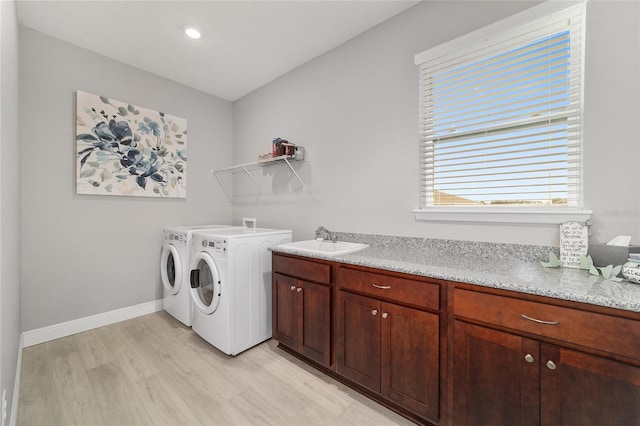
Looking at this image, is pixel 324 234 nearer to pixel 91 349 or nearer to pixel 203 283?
pixel 203 283

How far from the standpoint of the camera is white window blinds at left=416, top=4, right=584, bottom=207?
1.41 meters

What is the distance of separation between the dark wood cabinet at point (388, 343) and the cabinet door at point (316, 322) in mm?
93

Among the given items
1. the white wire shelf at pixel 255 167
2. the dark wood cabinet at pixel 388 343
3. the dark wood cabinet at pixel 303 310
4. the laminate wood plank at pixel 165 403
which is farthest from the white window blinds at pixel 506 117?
the laminate wood plank at pixel 165 403

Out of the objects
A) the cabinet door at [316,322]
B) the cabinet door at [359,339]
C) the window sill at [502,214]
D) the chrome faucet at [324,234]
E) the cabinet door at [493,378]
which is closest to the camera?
the cabinet door at [493,378]

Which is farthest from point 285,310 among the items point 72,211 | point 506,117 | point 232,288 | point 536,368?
point 72,211

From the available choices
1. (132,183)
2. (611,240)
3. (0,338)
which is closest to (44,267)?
(132,183)

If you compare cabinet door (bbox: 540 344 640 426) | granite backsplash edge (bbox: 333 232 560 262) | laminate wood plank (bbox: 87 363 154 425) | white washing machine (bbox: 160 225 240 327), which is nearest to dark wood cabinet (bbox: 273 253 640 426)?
cabinet door (bbox: 540 344 640 426)

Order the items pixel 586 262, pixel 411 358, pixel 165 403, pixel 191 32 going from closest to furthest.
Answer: pixel 586 262 → pixel 411 358 → pixel 165 403 → pixel 191 32

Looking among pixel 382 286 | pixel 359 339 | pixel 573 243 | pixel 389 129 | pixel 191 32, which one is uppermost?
pixel 191 32

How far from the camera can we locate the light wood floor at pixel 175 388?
4.85 feet

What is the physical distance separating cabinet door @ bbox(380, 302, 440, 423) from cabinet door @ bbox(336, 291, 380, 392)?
51mm

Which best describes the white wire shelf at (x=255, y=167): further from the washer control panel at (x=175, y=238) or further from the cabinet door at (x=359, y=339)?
the cabinet door at (x=359, y=339)

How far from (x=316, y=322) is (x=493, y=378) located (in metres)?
1.04

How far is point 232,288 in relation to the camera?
202 cm
